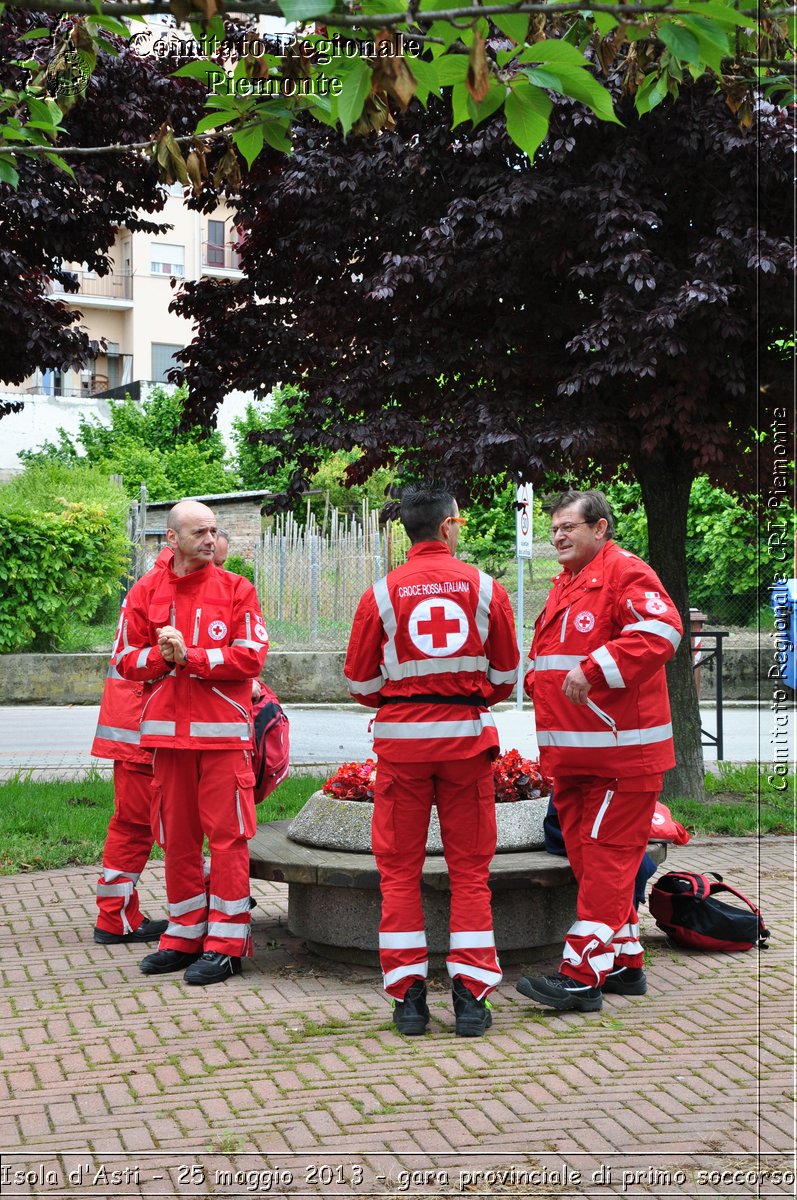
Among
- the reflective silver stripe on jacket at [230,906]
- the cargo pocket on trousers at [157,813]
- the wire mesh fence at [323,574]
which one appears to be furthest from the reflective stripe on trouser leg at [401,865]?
the wire mesh fence at [323,574]

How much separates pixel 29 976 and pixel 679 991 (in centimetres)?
300

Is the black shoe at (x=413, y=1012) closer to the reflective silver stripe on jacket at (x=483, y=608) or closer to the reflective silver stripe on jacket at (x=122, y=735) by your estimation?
the reflective silver stripe on jacket at (x=483, y=608)

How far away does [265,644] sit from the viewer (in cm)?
619

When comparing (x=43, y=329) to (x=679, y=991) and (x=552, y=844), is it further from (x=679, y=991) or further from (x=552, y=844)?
(x=679, y=991)

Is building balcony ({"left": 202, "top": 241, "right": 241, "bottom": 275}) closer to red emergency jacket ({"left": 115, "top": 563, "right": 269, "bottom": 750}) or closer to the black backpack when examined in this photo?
red emergency jacket ({"left": 115, "top": 563, "right": 269, "bottom": 750})

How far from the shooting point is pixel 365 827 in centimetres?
630

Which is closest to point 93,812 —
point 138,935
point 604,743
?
point 138,935

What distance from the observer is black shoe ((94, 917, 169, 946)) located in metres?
6.79

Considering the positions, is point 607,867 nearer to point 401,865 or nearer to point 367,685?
point 401,865

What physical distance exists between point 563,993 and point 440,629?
1631mm

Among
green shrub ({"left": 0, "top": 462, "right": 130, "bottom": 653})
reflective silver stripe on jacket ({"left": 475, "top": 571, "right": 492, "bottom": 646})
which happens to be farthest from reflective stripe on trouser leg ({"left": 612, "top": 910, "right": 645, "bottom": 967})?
green shrub ({"left": 0, "top": 462, "right": 130, "bottom": 653})

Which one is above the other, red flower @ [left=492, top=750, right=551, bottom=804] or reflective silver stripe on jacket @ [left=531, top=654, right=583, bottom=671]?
reflective silver stripe on jacket @ [left=531, top=654, right=583, bottom=671]

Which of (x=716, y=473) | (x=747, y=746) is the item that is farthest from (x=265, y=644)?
(x=747, y=746)

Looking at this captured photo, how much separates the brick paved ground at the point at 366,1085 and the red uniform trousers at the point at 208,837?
0.28 metres
